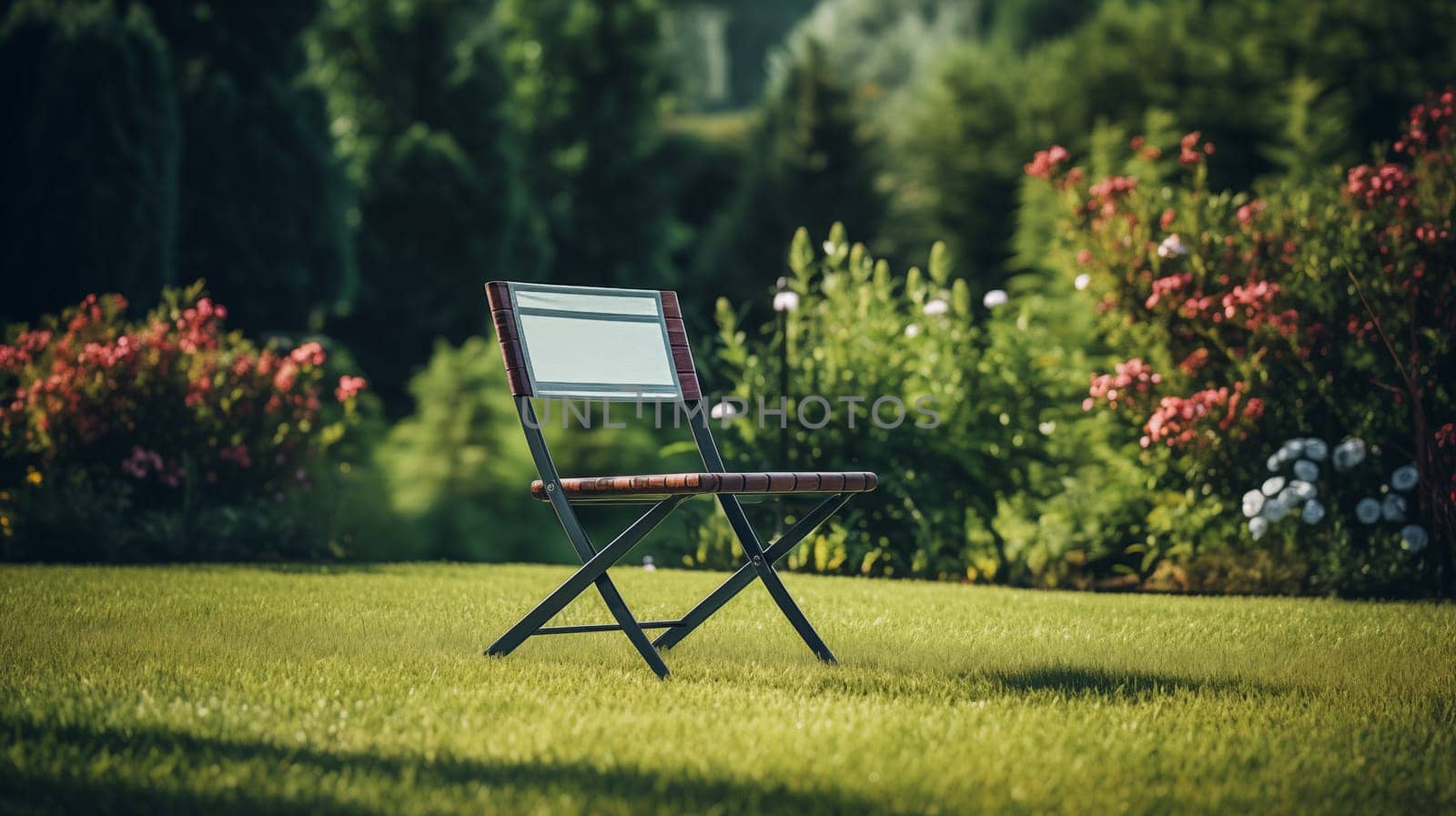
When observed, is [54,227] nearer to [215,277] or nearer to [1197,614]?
[215,277]

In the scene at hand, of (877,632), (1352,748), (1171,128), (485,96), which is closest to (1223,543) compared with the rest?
(877,632)

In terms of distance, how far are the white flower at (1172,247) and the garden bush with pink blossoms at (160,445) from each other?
3880 mm

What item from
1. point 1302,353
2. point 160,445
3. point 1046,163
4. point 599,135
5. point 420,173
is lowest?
point 160,445

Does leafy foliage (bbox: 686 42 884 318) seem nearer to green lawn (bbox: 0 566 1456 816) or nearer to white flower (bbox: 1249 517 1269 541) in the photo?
white flower (bbox: 1249 517 1269 541)

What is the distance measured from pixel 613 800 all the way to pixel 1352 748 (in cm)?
162

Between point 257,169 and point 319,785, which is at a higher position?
point 257,169

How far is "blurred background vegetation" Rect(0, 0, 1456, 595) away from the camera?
6848mm

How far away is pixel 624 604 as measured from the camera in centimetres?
402

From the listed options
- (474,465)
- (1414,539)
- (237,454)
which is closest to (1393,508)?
(1414,539)

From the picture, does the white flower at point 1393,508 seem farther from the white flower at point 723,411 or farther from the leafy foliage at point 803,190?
the leafy foliage at point 803,190

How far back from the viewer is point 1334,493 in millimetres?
6359

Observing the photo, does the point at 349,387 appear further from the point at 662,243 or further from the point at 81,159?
the point at 662,243

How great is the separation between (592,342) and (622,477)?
475 millimetres

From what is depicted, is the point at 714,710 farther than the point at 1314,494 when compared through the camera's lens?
No
